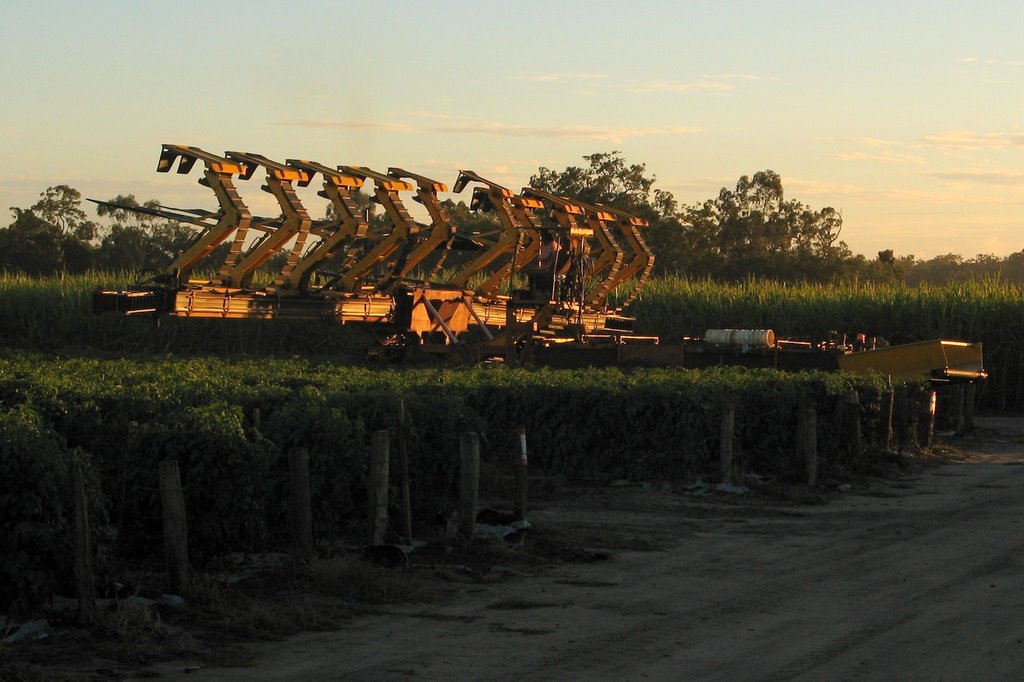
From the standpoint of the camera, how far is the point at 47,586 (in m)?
9.63

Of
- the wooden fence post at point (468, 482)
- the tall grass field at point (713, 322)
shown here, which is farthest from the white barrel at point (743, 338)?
the wooden fence post at point (468, 482)

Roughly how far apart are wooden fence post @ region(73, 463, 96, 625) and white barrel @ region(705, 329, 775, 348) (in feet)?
60.0

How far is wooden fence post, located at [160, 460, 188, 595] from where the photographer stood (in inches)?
414

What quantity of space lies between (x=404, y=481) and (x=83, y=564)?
13.1 ft

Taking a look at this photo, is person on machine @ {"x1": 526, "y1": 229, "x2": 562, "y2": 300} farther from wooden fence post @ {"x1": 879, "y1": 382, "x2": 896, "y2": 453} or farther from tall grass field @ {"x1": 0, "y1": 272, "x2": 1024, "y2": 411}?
wooden fence post @ {"x1": 879, "y1": 382, "x2": 896, "y2": 453}

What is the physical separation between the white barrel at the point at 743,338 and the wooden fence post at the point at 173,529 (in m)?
17.4

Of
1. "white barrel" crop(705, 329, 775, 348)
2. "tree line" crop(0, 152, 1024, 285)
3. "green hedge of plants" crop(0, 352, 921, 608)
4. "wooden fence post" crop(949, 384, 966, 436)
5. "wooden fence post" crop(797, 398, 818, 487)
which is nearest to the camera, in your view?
"green hedge of plants" crop(0, 352, 921, 608)

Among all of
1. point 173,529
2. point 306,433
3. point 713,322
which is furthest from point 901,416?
point 713,322

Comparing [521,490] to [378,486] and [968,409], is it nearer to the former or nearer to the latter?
[378,486]

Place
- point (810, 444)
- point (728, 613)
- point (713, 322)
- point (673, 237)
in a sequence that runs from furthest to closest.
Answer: point (673, 237)
point (713, 322)
point (810, 444)
point (728, 613)

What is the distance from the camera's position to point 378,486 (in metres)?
12.7

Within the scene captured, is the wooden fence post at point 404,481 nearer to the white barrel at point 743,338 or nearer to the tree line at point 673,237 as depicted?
the white barrel at point 743,338

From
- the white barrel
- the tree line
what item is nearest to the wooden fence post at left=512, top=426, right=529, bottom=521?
the white barrel

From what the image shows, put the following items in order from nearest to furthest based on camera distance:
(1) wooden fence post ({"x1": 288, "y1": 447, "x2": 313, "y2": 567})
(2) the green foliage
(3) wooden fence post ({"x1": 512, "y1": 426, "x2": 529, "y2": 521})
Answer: (2) the green foliage → (1) wooden fence post ({"x1": 288, "y1": 447, "x2": 313, "y2": 567}) → (3) wooden fence post ({"x1": 512, "y1": 426, "x2": 529, "y2": 521})
